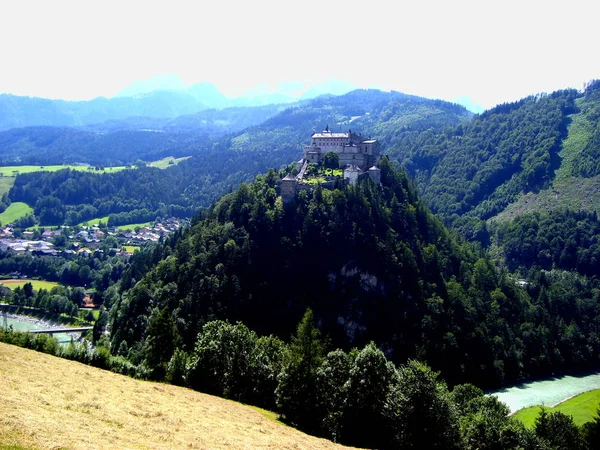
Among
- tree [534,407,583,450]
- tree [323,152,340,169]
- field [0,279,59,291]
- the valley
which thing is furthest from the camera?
field [0,279,59,291]

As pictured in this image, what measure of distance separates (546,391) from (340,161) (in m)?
65.8

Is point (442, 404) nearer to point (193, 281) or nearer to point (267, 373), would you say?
point (267, 373)

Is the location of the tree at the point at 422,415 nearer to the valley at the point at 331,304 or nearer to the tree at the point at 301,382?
the valley at the point at 331,304

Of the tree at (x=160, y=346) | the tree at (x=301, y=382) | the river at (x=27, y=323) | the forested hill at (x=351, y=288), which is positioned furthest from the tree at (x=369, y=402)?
the river at (x=27, y=323)

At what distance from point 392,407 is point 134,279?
307 feet

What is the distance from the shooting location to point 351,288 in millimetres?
103312

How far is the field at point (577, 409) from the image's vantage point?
8439 cm

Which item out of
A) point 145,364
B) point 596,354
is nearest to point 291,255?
point 145,364

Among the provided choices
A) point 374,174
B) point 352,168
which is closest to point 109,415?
point 352,168

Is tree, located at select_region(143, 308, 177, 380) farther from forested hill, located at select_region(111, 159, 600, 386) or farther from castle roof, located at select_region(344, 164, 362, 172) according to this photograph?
castle roof, located at select_region(344, 164, 362, 172)

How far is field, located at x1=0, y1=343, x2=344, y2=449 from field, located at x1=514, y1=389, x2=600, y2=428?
186ft

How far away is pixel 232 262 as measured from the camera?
101938mm

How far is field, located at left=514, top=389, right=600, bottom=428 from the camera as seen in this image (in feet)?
277

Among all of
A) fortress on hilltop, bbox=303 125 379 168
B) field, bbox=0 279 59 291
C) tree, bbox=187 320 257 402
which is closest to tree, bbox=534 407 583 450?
tree, bbox=187 320 257 402
